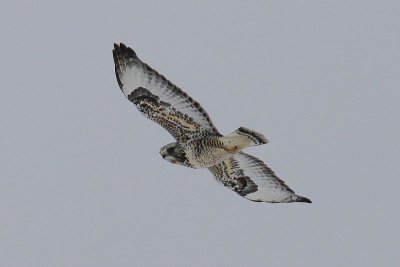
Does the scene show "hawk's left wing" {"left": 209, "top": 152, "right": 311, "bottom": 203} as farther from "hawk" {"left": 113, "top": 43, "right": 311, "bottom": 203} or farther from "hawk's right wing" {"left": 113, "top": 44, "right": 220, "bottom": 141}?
"hawk's right wing" {"left": 113, "top": 44, "right": 220, "bottom": 141}

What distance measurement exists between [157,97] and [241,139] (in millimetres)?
1403

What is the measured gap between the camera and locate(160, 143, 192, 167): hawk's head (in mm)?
14586

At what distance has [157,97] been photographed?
14.0 meters

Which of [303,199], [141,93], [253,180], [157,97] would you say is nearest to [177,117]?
[157,97]

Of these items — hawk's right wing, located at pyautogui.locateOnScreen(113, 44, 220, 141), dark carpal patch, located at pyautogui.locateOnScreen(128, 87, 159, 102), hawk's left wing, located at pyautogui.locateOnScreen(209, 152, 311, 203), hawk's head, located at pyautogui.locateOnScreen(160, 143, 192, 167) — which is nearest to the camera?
hawk's right wing, located at pyautogui.locateOnScreen(113, 44, 220, 141)

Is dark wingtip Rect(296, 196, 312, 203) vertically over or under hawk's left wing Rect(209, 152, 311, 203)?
under

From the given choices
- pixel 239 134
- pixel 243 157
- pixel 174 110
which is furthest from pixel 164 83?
pixel 243 157

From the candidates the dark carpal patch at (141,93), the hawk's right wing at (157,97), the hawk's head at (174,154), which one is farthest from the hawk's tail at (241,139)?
the dark carpal patch at (141,93)

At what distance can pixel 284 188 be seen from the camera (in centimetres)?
1567

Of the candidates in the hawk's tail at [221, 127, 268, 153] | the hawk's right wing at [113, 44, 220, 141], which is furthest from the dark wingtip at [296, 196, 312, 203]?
the hawk's right wing at [113, 44, 220, 141]

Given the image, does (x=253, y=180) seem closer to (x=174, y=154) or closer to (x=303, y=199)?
(x=303, y=199)

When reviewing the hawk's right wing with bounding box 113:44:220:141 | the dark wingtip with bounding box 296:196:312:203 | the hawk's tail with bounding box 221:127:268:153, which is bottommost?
the dark wingtip with bounding box 296:196:312:203

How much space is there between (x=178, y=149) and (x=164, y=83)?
1.22 m

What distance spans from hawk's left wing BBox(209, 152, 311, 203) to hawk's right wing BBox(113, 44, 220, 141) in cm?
141
